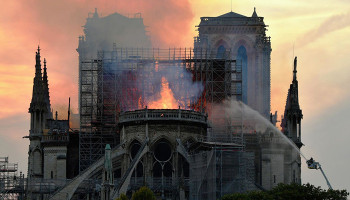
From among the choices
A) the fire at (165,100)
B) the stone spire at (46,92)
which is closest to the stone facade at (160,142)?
the fire at (165,100)

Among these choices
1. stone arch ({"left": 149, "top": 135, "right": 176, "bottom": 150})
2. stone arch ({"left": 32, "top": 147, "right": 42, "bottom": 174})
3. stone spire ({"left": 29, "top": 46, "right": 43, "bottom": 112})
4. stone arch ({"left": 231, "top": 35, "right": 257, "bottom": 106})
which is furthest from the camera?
stone arch ({"left": 231, "top": 35, "right": 257, "bottom": 106})

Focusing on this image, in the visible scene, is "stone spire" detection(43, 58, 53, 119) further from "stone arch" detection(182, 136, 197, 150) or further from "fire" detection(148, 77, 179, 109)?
"stone arch" detection(182, 136, 197, 150)

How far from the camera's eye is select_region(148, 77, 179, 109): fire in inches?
5901

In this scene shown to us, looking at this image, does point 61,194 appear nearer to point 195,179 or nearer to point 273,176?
point 195,179

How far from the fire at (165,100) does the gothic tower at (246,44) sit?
25017mm

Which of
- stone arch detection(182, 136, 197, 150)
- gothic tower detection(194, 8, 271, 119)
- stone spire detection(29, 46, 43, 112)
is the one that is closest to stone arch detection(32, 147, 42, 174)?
stone spire detection(29, 46, 43, 112)

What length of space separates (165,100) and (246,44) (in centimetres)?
2983

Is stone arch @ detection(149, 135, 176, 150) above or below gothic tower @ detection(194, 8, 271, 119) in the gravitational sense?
below

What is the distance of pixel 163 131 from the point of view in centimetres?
13950

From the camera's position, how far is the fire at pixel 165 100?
14988 centimetres

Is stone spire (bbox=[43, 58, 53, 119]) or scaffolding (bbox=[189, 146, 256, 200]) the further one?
stone spire (bbox=[43, 58, 53, 119])

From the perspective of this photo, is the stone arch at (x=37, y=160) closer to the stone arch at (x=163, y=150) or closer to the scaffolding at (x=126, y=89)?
the scaffolding at (x=126, y=89)

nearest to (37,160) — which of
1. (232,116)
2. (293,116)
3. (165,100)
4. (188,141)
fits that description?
(165,100)

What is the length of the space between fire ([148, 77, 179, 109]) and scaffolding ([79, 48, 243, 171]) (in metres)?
0.85
